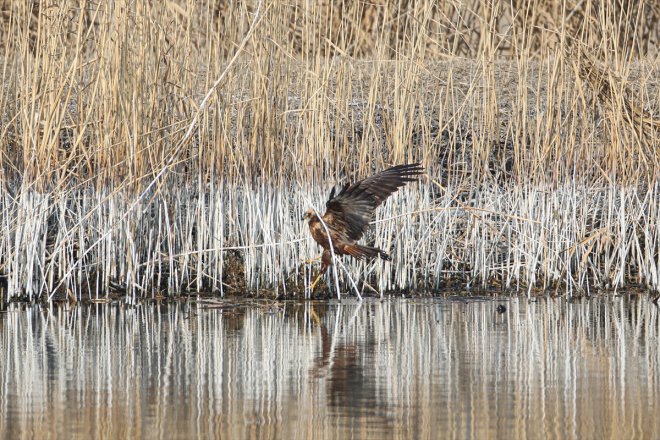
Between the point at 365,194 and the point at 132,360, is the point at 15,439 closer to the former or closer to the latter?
the point at 132,360

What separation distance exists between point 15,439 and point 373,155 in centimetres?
462

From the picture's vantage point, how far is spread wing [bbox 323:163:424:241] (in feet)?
22.6

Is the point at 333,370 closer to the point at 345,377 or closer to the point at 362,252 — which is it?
the point at 345,377

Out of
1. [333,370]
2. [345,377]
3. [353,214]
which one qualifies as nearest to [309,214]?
[353,214]

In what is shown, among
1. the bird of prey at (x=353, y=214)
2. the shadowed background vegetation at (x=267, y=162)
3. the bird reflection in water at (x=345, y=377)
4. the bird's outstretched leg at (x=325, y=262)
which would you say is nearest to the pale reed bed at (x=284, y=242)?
the shadowed background vegetation at (x=267, y=162)

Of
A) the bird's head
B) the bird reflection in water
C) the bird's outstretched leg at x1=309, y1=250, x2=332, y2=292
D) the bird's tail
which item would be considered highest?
the bird's head

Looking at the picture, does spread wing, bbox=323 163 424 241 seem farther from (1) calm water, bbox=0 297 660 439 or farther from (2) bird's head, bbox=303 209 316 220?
(1) calm water, bbox=0 297 660 439

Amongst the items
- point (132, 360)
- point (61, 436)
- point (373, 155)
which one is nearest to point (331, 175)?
point (373, 155)

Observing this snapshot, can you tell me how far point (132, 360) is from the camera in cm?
517

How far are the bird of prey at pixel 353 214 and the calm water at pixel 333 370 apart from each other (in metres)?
0.36

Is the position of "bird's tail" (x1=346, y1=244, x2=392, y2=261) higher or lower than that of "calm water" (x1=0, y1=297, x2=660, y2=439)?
higher

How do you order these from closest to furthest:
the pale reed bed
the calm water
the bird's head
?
the calm water < the bird's head < the pale reed bed

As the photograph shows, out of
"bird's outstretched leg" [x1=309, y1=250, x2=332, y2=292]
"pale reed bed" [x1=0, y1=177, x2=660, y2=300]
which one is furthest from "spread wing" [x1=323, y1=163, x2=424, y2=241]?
"pale reed bed" [x1=0, y1=177, x2=660, y2=300]

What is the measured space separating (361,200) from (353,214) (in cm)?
13
